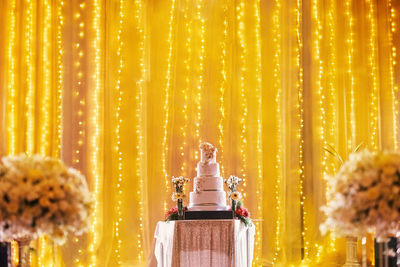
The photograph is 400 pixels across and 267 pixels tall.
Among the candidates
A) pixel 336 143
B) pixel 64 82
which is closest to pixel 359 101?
pixel 336 143

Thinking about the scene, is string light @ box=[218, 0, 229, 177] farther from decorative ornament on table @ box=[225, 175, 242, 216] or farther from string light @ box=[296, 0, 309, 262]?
decorative ornament on table @ box=[225, 175, 242, 216]

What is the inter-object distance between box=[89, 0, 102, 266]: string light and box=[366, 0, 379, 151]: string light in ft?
10.1

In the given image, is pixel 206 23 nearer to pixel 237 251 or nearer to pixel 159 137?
pixel 159 137

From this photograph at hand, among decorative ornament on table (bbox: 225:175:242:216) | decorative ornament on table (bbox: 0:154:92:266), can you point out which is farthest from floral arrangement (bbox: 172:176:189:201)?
decorative ornament on table (bbox: 0:154:92:266)

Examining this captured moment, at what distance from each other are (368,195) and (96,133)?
14.9 ft

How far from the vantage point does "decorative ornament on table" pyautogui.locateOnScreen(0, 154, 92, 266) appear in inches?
95.8

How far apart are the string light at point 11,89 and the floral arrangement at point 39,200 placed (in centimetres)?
409

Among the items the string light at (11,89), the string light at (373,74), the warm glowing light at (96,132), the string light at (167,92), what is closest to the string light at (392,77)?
the string light at (373,74)

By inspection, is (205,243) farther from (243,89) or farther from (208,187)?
(243,89)

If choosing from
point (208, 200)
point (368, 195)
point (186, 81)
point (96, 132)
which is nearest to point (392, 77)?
point (186, 81)

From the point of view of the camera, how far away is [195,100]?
668 centimetres

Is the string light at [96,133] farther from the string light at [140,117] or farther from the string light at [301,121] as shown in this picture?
the string light at [301,121]

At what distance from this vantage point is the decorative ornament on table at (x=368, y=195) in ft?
7.80

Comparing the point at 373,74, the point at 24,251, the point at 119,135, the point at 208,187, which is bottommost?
the point at 24,251
